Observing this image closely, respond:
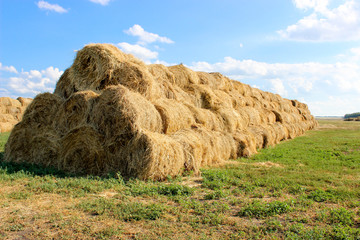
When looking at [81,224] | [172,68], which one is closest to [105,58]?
[172,68]

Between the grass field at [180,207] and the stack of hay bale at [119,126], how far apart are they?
63 cm

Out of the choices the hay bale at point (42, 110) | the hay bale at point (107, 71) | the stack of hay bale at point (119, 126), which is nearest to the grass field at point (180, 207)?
the stack of hay bale at point (119, 126)

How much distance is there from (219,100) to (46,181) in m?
8.89

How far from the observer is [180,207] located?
17.4 ft

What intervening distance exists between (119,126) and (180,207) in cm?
325

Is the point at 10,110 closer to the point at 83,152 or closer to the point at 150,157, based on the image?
the point at 83,152

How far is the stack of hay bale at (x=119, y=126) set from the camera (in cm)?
750

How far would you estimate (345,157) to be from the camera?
39.4 feet

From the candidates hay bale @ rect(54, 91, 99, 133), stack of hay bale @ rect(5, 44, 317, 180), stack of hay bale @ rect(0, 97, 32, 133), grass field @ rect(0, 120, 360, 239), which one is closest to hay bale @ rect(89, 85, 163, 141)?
stack of hay bale @ rect(5, 44, 317, 180)

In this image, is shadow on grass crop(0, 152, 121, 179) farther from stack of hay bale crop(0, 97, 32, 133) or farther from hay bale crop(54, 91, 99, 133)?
stack of hay bale crop(0, 97, 32, 133)

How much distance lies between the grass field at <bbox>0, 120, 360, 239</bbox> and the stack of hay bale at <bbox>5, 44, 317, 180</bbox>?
63 centimetres

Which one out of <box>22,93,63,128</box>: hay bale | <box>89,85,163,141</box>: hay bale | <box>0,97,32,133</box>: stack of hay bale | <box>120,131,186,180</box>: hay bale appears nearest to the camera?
<box>120,131,186,180</box>: hay bale

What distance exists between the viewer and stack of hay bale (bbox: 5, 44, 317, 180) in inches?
295

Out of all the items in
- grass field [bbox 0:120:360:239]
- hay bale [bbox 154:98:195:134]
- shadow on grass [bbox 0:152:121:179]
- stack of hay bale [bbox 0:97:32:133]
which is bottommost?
grass field [bbox 0:120:360:239]
